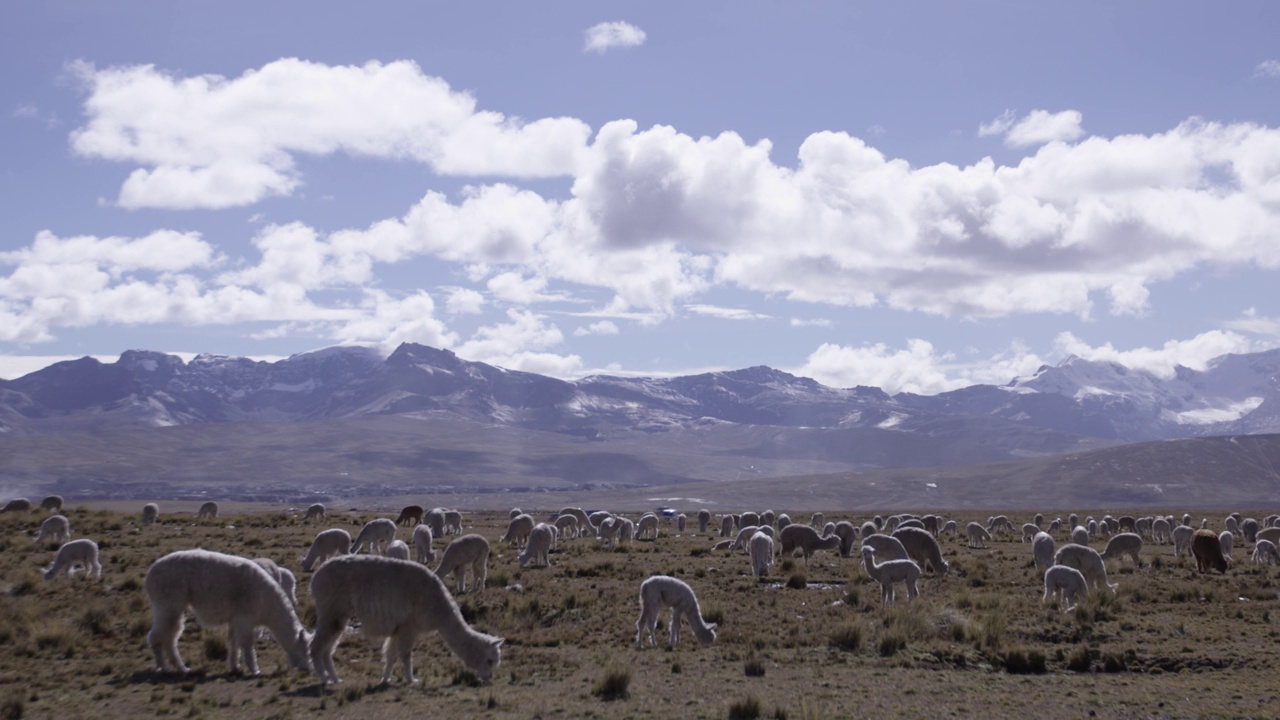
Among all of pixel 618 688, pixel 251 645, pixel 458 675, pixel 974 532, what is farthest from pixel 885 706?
pixel 974 532

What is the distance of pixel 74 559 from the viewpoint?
2164 centimetres

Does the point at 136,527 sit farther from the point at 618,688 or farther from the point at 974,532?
the point at 974,532

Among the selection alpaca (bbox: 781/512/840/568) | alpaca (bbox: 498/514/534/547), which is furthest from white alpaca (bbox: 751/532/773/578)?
alpaca (bbox: 498/514/534/547)

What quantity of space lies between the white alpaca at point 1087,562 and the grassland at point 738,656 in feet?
1.97

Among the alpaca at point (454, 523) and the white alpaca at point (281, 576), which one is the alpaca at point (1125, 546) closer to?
the white alpaca at point (281, 576)

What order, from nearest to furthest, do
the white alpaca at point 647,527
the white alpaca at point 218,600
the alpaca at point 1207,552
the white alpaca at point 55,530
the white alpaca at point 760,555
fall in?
the white alpaca at point 218,600 → the white alpaca at point 760,555 → the white alpaca at point 55,530 → the alpaca at point 1207,552 → the white alpaca at point 647,527

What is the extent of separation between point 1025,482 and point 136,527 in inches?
6541

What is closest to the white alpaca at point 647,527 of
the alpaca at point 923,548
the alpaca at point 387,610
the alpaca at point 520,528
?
the alpaca at point 520,528

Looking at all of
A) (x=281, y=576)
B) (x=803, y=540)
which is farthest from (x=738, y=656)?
(x=803, y=540)

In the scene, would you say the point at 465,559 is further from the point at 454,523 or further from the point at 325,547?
the point at 454,523

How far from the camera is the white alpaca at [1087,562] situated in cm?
2177

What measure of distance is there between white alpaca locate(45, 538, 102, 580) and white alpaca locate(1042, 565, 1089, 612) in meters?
20.4

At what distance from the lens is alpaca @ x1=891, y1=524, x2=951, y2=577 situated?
26406mm

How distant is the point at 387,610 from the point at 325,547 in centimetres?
1228
